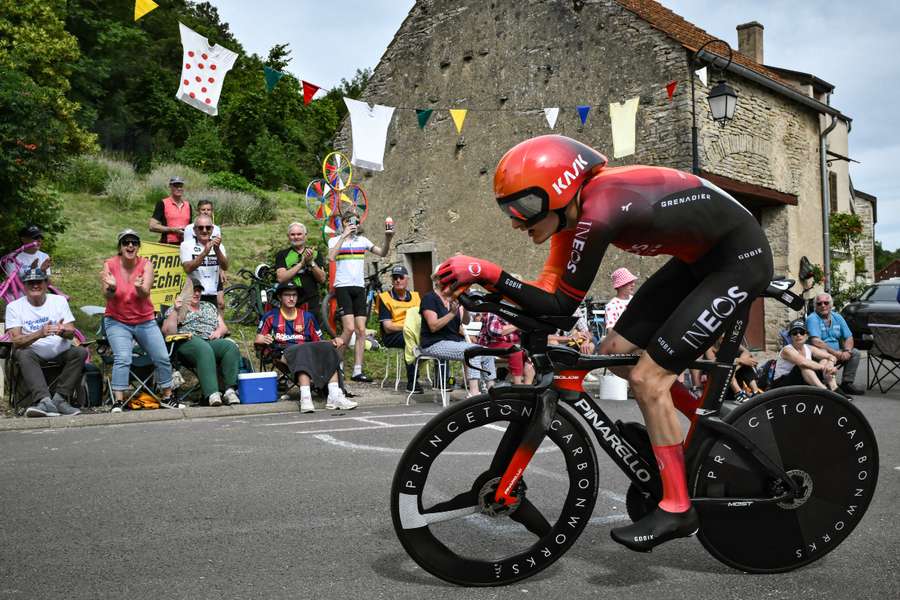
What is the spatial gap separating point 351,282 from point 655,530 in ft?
28.0

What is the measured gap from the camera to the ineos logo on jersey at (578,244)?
3.14 meters

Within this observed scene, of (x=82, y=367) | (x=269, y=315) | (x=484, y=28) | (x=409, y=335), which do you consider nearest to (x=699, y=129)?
(x=484, y=28)

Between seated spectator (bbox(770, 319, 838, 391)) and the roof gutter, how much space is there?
7016 millimetres

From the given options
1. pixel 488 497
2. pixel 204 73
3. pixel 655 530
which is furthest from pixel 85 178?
pixel 655 530

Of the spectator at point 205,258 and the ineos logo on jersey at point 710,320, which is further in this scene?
the spectator at point 205,258

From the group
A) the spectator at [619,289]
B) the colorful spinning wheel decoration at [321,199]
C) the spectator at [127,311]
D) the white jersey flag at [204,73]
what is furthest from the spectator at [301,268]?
the spectator at [619,289]

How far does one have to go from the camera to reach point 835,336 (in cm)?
1130

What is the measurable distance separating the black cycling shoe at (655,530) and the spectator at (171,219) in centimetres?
887

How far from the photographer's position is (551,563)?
11.5 feet

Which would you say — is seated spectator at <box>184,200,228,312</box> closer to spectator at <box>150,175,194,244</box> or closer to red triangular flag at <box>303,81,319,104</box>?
spectator at <box>150,175,194,244</box>

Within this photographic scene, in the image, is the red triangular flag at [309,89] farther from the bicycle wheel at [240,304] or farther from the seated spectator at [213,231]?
the bicycle wheel at [240,304]

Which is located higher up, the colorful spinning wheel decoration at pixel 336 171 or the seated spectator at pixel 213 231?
the colorful spinning wheel decoration at pixel 336 171

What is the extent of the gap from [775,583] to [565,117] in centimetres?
1600

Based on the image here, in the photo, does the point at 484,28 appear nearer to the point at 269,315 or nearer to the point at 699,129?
the point at 699,129
